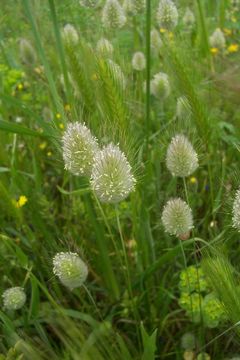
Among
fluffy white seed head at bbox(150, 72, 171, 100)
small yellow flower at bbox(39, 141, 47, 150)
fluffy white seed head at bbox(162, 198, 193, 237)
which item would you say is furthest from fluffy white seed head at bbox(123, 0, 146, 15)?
fluffy white seed head at bbox(162, 198, 193, 237)

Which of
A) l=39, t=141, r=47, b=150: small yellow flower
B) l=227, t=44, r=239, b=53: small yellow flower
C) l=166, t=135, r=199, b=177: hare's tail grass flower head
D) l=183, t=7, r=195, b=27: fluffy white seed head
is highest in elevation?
l=183, t=7, r=195, b=27: fluffy white seed head

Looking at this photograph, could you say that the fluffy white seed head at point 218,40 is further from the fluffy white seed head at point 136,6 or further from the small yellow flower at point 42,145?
the small yellow flower at point 42,145

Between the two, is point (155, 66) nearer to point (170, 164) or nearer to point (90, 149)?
point (170, 164)

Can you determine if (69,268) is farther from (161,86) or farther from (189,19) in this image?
(189,19)

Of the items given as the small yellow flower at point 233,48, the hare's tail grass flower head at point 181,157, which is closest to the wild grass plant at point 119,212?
the hare's tail grass flower head at point 181,157

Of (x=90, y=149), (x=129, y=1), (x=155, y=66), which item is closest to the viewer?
(x=90, y=149)

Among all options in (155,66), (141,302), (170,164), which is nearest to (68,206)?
(141,302)

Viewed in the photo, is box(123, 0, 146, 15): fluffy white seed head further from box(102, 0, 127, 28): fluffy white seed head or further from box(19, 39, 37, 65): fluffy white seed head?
box(19, 39, 37, 65): fluffy white seed head
